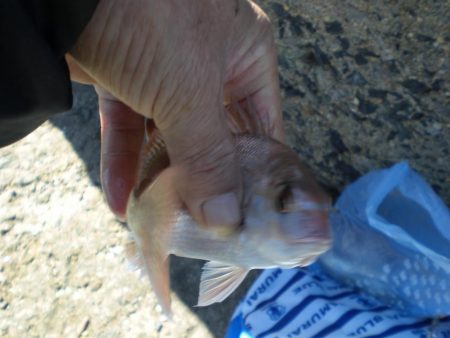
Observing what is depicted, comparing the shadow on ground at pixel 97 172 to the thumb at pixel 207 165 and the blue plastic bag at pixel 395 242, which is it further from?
the thumb at pixel 207 165

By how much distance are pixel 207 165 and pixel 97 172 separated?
4.65 ft

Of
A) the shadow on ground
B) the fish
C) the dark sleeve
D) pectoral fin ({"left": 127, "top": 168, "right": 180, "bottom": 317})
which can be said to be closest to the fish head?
the fish

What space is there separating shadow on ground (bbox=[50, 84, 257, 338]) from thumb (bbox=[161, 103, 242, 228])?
105cm

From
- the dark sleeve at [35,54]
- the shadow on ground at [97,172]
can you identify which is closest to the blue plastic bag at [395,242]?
the shadow on ground at [97,172]

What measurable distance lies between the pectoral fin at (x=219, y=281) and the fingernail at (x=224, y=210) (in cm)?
17

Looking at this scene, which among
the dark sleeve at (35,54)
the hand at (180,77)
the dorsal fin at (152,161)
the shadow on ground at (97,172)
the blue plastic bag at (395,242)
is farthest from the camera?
the shadow on ground at (97,172)

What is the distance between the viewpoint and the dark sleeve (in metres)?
0.86

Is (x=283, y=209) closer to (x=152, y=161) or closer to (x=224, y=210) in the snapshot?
(x=224, y=210)

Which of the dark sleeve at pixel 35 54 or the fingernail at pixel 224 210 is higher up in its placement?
the dark sleeve at pixel 35 54

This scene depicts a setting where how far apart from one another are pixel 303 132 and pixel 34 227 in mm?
1075

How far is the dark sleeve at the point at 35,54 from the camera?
0.86 metres

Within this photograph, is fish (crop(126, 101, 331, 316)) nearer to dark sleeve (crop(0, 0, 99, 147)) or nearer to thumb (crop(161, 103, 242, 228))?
thumb (crop(161, 103, 242, 228))

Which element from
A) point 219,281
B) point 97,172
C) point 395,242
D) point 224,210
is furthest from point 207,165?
point 97,172

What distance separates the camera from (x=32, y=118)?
956 millimetres
